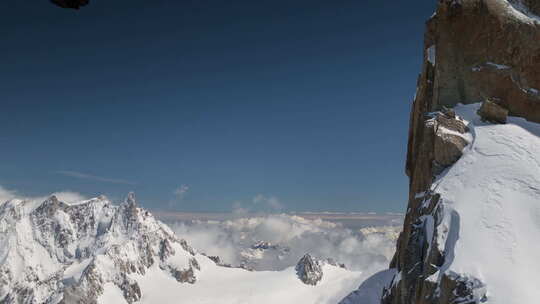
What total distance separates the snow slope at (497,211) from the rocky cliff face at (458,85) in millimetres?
1333

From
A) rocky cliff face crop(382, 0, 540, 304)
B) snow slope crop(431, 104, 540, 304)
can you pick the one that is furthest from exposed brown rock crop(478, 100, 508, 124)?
snow slope crop(431, 104, 540, 304)

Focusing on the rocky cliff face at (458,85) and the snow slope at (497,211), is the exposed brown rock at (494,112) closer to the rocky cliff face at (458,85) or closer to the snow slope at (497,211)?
the rocky cliff face at (458,85)

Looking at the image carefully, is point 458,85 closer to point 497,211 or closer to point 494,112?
point 494,112

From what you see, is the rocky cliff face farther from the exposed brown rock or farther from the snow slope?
the snow slope

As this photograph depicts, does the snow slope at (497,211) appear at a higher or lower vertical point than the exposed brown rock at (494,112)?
lower

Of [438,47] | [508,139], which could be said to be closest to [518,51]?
[438,47]

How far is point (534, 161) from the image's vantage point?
26391mm

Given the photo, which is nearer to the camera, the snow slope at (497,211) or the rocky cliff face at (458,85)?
the snow slope at (497,211)

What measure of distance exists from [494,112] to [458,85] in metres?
5.14

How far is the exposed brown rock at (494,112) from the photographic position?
31.1 meters

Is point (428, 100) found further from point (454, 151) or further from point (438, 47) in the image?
point (454, 151)

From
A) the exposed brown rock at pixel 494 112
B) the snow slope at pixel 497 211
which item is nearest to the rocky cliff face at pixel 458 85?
the exposed brown rock at pixel 494 112

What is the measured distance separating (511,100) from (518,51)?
4.42 meters

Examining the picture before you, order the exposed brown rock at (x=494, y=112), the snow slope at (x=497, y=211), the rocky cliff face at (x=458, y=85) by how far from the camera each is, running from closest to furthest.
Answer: the snow slope at (x=497, y=211)
the rocky cliff face at (x=458, y=85)
the exposed brown rock at (x=494, y=112)
